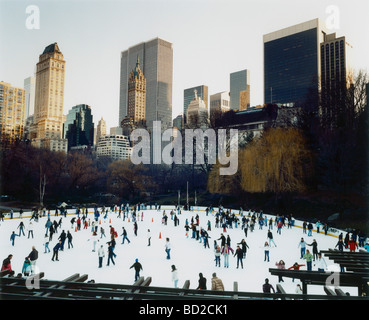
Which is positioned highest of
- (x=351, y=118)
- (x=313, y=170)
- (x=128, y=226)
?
(x=351, y=118)

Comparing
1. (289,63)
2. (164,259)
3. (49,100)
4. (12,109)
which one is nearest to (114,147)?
(12,109)

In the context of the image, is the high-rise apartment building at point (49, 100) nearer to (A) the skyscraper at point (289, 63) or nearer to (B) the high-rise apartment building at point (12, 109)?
(B) the high-rise apartment building at point (12, 109)

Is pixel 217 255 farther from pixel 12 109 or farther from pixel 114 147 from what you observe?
pixel 114 147

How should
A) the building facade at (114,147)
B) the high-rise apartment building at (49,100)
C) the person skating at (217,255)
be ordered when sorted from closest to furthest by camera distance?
the person skating at (217,255) → the high-rise apartment building at (49,100) → the building facade at (114,147)

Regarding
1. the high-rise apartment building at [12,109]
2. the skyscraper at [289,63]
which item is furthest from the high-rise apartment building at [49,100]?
the skyscraper at [289,63]

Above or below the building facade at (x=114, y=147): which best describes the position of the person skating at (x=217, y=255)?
below
